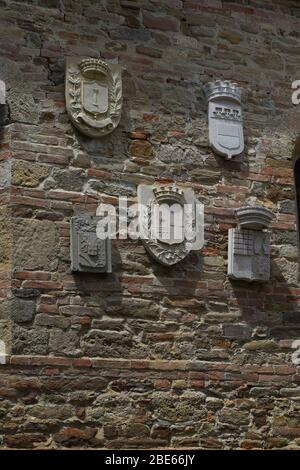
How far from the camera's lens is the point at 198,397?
6.81m

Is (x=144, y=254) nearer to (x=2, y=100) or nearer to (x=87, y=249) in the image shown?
(x=87, y=249)

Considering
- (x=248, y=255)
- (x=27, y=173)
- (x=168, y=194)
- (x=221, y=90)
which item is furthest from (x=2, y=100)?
(x=248, y=255)

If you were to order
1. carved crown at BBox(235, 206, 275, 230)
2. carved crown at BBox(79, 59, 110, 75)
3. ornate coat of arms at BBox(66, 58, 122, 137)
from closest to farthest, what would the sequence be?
ornate coat of arms at BBox(66, 58, 122, 137) → carved crown at BBox(79, 59, 110, 75) → carved crown at BBox(235, 206, 275, 230)

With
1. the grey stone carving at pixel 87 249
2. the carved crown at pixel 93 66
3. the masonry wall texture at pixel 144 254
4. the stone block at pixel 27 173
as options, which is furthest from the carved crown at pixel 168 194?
the carved crown at pixel 93 66

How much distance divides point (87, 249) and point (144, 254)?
0.53 meters

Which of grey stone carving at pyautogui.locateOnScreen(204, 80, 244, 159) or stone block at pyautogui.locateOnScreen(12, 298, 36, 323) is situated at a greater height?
grey stone carving at pyautogui.locateOnScreen(204, 80, 244, 159)

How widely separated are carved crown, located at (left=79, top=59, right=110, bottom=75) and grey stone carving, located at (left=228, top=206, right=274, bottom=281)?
1.61m

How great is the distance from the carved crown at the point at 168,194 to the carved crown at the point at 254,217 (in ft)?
1.72

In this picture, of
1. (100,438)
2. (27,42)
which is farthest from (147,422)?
(27,42)

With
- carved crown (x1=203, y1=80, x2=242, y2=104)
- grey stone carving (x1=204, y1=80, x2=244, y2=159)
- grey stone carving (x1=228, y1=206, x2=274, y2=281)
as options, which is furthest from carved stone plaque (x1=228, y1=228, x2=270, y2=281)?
carved crown (x1=203, y1=80, x2=242, y2=104)

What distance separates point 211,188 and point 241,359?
1454 millimetres

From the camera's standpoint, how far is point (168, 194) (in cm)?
709

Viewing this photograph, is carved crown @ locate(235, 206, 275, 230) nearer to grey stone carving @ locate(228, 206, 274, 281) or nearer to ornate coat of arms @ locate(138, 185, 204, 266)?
grey stone carving @ locate(228, 206, 274, 281)

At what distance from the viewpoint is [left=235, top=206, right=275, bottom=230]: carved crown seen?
7.18 metres
